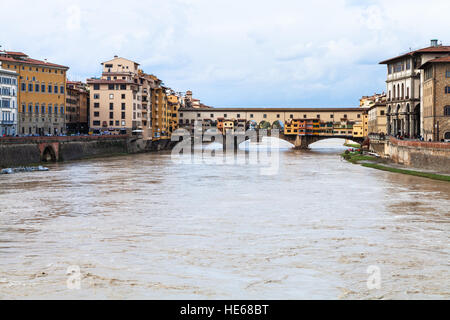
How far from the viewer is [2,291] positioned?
552 inches

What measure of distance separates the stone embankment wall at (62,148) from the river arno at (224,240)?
12.3 m

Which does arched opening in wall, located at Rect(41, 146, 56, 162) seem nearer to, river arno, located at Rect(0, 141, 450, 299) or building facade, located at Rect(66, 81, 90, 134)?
river arno, located at Rect(0, 141, 450, 299)

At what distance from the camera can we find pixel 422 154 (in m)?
46.0

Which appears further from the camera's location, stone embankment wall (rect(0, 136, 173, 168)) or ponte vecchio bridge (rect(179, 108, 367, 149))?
ponte vecchio bridge (rect(179, 108, 367, 149))

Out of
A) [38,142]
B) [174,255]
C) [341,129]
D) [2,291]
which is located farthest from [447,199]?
[341,129]

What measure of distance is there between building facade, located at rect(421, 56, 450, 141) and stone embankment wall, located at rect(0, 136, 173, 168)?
34.7 metres

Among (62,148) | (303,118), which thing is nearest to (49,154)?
(62,148)

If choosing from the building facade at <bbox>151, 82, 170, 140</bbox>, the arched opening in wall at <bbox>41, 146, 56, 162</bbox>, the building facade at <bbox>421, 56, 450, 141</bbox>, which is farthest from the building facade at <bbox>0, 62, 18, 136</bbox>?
the building facade at <bbox>421, 56, 450, 141</bbox>

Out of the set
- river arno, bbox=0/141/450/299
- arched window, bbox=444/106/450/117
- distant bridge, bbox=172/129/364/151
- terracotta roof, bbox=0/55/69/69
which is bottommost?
river arno, bbox=0/141/450/299

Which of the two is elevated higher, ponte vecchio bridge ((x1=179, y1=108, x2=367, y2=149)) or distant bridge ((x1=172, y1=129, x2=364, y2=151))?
ponte vecchio bridge ((x1=179, y1=108, x2=367, y2=149))

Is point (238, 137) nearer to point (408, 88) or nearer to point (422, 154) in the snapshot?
point (408, 88)

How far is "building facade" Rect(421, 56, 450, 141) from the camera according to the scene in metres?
51.7

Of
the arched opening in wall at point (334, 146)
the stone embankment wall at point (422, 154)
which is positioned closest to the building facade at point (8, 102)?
the stone embankment wall at point (422, 154)
